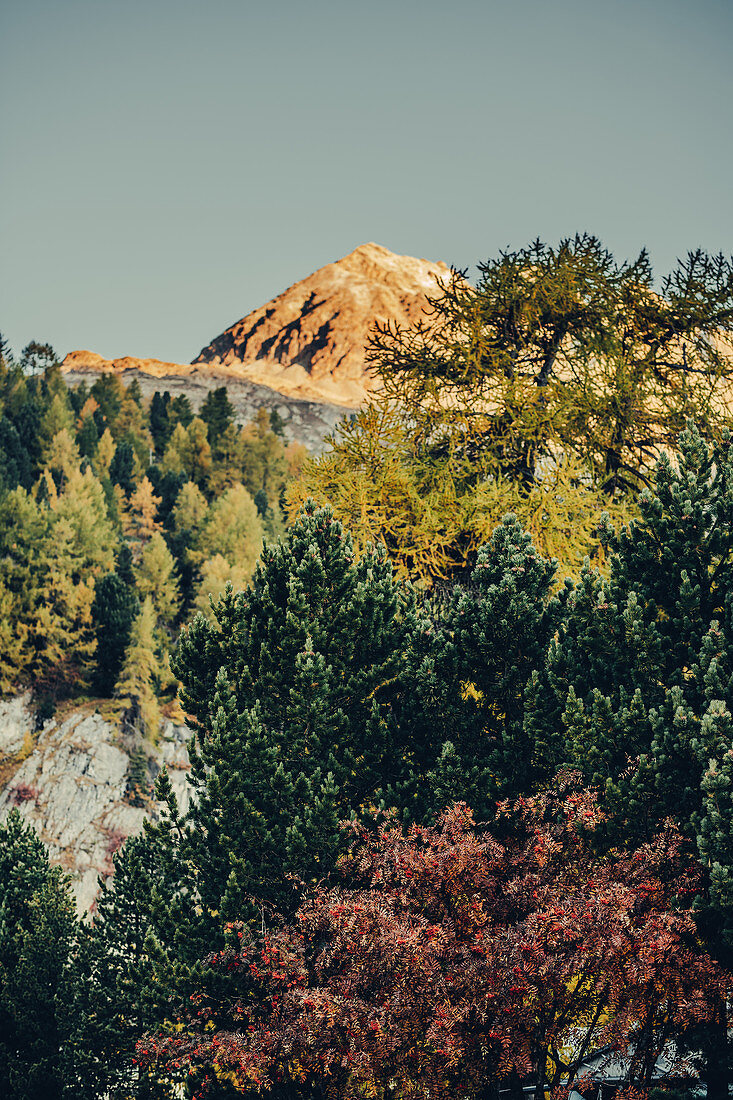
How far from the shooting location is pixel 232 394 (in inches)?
7283

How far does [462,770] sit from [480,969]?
347cm

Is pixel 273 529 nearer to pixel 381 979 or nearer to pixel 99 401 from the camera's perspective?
pixel 99 401

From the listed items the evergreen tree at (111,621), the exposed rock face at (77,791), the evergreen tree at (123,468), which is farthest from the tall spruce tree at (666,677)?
the evergreen tree at (123,468)

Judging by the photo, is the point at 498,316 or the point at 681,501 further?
the point at 498,316

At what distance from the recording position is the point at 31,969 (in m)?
22.0

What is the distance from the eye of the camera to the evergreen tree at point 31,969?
A: 20797 mm

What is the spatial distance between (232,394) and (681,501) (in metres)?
179

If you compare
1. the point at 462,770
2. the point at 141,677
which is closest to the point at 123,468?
the point at 141,677

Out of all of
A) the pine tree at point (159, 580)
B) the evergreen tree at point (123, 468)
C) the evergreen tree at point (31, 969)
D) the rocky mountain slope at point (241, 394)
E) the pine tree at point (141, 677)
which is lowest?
the evergreen tree at point (31, 969)

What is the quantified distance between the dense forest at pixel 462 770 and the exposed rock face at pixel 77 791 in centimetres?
2813

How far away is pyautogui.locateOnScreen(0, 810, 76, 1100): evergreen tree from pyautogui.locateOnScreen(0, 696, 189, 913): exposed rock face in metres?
26.6

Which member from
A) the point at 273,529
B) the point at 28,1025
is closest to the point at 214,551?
the point at 273,529

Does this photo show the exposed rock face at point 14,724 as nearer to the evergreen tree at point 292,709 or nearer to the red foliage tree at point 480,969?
the evergreen tree at point 292,709

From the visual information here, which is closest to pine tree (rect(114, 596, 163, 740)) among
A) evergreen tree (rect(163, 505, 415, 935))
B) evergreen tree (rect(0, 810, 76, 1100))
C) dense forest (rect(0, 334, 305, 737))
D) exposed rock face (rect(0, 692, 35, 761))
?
dense forest (rect(0, 334, 305, 737))
